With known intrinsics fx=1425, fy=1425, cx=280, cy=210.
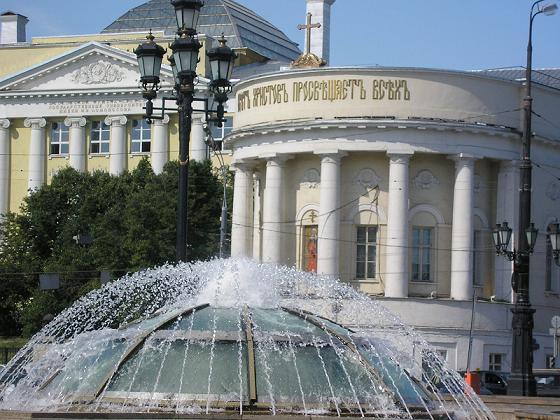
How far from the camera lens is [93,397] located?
12.1m

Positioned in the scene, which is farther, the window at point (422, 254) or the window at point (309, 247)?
the window at point (309, 247)

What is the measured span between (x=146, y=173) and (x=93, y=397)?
50.0 metres

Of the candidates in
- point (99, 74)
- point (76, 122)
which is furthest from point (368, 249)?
point (76, 122)

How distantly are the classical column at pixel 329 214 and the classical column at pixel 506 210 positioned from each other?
17.2ft

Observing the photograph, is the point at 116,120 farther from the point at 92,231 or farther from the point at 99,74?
the point at 92,231

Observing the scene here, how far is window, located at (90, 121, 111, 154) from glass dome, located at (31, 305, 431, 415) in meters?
60.1

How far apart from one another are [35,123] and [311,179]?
30602 mm

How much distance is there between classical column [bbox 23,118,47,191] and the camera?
7381 cm

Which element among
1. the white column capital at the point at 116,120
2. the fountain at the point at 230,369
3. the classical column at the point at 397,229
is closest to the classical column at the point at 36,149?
the white column capital at the point at 116,120

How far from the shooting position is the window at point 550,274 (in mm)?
47875

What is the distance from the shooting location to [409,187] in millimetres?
45750

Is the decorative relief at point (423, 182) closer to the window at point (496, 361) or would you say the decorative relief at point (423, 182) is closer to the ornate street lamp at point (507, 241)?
the window at point (496, 361)

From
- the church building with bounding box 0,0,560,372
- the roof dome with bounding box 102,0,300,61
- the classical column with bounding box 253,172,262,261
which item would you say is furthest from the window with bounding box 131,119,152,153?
the classical column with bounding box 253,172,262,261

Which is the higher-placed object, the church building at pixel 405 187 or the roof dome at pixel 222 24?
the roof dome at pixel 222 24
